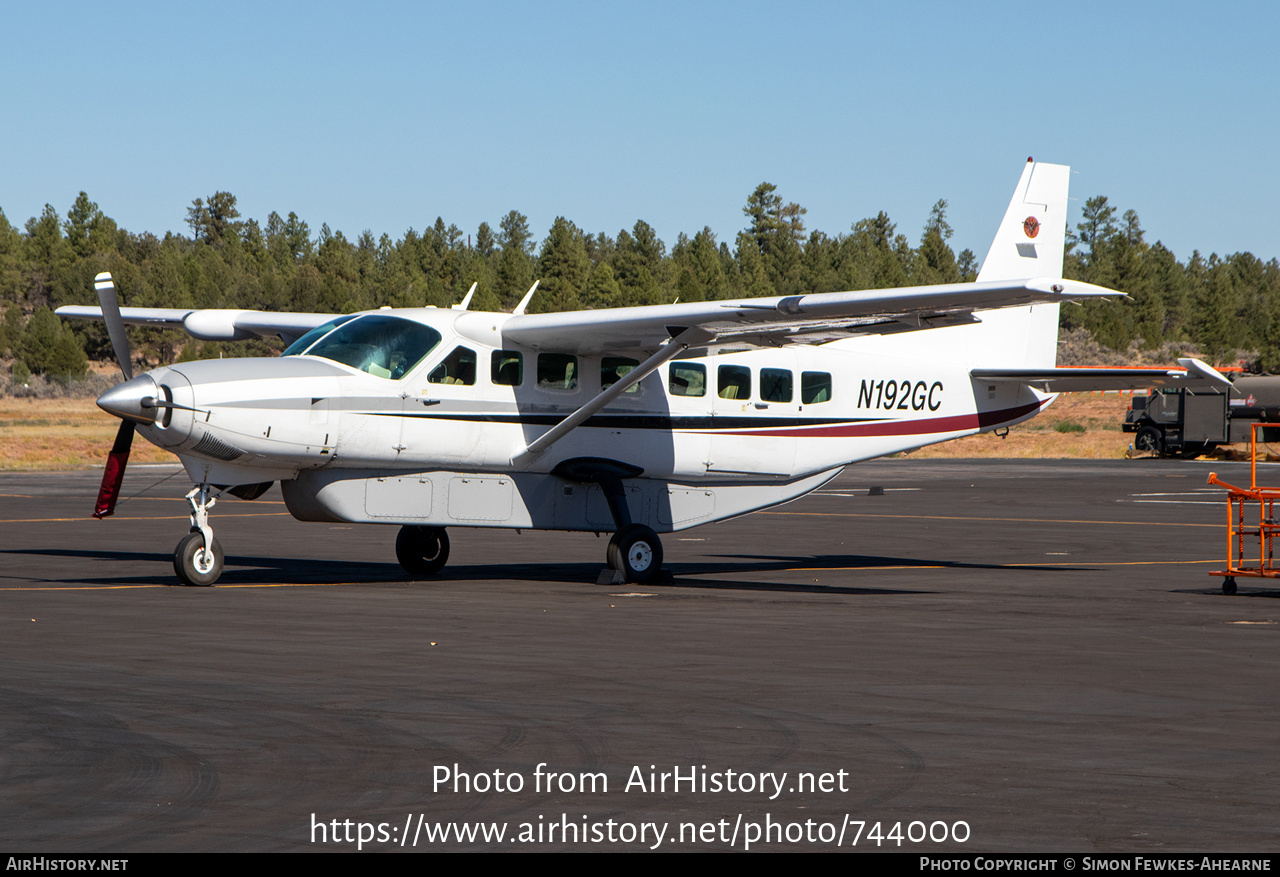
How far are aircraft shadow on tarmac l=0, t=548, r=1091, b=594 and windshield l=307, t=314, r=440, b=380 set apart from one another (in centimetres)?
248

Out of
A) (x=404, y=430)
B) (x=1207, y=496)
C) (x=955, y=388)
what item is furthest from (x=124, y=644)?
(x=1207, y=496)

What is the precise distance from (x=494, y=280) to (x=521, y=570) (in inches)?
5130

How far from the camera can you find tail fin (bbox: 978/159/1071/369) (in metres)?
20.4

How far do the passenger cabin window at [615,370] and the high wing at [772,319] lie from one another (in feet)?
0.69

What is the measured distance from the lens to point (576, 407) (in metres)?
17.0

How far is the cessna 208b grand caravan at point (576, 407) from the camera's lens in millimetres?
15008

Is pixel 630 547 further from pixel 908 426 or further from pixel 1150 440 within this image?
pixel 1150 440

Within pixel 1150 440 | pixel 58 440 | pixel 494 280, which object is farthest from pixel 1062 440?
pixel 494 280

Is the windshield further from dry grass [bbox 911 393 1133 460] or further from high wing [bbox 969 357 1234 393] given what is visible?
dry grass [bbox 911 393 1133 460]

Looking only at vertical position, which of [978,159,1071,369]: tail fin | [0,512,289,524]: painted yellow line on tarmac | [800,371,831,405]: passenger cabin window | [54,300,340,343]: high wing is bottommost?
[0,512,289,524]: painted yellow line on tarmac

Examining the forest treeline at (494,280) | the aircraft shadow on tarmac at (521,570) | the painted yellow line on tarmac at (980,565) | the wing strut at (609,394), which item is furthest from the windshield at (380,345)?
the forest treeline at (494,280)

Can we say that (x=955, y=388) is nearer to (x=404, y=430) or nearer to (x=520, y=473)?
(x=520, y=473)

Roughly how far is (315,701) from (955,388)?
42.6 ft

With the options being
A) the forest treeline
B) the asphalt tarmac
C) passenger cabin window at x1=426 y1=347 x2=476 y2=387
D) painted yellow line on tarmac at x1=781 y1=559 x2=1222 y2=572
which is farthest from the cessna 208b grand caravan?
the forest treeline
